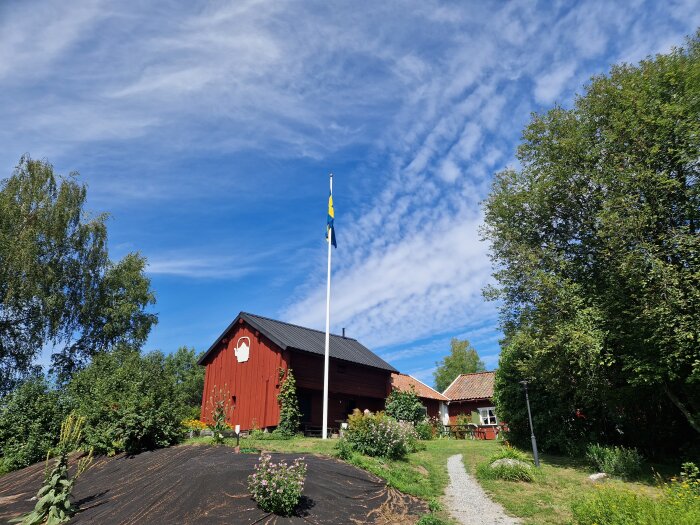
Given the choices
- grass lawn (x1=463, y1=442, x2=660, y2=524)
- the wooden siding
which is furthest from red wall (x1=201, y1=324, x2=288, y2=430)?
grass lawn (x1=463, y1=442, x2=660, y2=524)

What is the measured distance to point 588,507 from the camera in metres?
9.05

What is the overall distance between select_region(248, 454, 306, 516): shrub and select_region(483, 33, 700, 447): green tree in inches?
410

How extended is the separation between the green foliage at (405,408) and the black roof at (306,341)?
317cm

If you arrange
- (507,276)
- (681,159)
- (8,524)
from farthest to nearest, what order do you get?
(507,276) → (681,159) → (8,524)

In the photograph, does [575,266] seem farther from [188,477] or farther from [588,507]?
[188,477]

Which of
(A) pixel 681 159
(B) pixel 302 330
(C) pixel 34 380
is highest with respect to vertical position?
(A) pixel 681 159

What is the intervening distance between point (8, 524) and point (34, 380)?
1315 centimetres

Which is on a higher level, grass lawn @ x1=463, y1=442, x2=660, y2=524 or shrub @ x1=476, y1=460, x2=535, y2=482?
shrub @ x1=476, y1=460, x2=535, y2=482

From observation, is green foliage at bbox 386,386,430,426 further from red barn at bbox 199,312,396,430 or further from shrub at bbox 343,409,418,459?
shrub at bbox 343,409,418,459

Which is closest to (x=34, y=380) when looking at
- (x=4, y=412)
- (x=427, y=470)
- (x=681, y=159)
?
(x=4, y=412)

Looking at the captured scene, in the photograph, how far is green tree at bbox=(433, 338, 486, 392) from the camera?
205 ft

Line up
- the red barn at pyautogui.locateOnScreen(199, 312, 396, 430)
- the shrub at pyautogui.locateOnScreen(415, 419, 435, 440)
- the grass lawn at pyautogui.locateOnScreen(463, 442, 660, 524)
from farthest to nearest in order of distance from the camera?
1. the shrub at pyautogui.locateOnScreen(415, 419, 435, 440)
2. the red barn at pyautogui.locateOnScreen(199, 312, 396, 430)
3. the grass lawn at pyautogui.locateOnScreen(463, 442, 660, 524)

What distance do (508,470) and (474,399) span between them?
21.4 m

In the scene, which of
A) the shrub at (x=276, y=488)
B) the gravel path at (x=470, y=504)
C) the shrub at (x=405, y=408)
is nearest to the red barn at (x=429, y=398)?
the shrub at (x=405, y=408)
